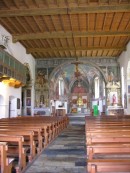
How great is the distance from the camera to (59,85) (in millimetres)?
29719

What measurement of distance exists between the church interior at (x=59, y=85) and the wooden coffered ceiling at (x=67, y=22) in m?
0.04

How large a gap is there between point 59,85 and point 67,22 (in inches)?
701

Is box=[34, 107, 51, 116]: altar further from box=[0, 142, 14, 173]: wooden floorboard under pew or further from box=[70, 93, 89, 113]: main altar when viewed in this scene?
box=[0, 142, 14, 173]: wooden floorboard under pew

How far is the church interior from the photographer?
15.6ft

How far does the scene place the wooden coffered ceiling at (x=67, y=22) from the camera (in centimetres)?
1005

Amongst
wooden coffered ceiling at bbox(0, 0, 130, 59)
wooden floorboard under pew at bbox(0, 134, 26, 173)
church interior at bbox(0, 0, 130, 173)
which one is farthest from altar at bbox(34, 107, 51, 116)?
wooden floorboard under pew at bbox(0, 134, 26, 173)

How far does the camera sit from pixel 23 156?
498cm

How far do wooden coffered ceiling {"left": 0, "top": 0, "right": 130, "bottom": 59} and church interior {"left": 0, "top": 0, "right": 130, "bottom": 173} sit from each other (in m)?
0.04

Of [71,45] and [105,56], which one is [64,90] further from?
[71,45]

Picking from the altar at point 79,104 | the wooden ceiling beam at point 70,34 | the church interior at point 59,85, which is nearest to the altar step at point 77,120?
the church interior at point 59,85

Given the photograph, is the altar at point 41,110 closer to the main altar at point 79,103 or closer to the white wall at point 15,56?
the white wall at point 15,56

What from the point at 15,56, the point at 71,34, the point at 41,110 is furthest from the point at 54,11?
the point at 41,110

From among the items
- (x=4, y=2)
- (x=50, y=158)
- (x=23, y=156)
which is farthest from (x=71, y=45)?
(x=23, y=156)

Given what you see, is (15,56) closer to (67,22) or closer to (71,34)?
(71,34)
